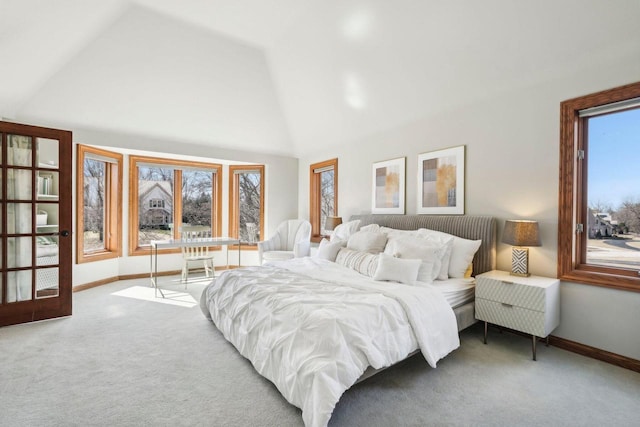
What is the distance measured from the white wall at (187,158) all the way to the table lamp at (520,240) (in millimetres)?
4228

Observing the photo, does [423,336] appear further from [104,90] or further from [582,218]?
[104,90]

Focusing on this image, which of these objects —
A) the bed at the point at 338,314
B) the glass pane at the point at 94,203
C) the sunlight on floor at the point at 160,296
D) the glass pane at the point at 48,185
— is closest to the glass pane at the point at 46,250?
the glass pane at the point at 48,185

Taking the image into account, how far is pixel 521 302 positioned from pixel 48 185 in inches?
196

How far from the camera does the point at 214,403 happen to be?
1.90 m

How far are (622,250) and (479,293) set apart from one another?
1162mm

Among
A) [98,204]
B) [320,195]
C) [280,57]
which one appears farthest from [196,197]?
[280,57]

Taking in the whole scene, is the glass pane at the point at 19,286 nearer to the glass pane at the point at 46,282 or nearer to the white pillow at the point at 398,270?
the glass pane at the point at 46,282

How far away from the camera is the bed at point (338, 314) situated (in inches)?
66.3

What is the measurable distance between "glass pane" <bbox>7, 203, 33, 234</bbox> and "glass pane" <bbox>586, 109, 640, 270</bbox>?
5.61 metres

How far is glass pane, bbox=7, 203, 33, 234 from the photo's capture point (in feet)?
10.6

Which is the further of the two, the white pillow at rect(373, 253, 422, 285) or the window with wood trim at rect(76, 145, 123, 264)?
the window with wood trim at rect(76, 145, 123, 264)

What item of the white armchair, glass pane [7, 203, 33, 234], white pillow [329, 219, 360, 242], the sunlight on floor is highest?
glass pane [7, 203, 33, 234]

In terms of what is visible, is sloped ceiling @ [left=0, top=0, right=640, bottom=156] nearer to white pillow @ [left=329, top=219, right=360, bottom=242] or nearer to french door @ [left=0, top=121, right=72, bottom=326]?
french door @ [left=0, top=121, right=72, bottom=326]

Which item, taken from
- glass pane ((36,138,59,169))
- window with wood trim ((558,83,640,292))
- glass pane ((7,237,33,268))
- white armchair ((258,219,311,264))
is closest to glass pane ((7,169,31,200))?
glass pane ((36,138,59,169))
